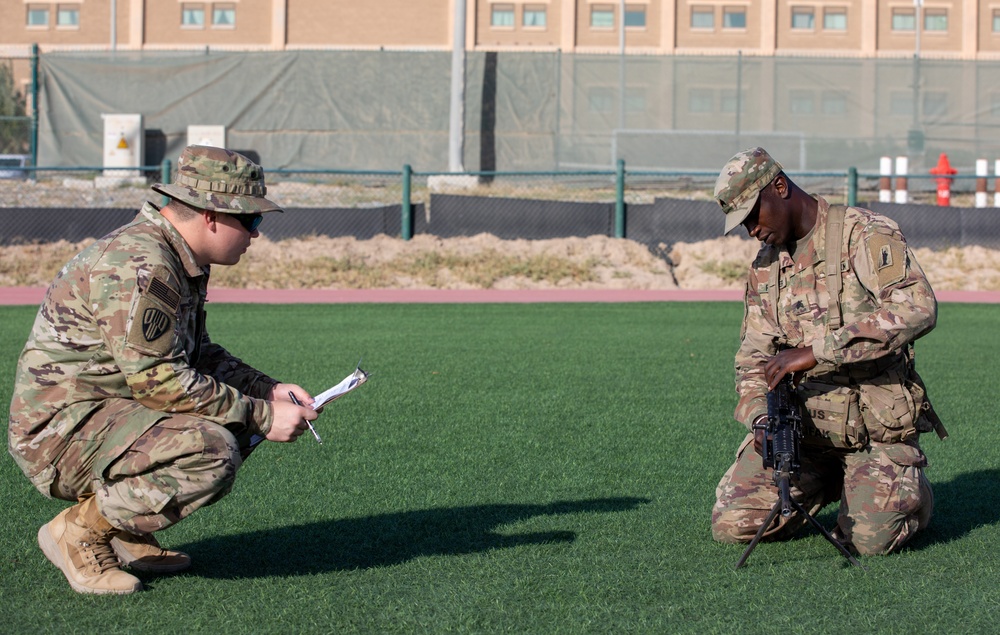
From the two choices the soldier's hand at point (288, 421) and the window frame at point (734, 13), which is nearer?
the soldier's hand at point (288, 421)

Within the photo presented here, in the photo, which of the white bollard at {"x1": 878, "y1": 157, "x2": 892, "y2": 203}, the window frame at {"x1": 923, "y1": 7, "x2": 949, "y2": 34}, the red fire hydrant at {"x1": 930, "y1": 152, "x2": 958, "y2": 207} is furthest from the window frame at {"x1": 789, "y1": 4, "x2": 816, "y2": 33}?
the white bollard at {"x1": 878, "y1": 157, "x2": 892, "y2": 203}

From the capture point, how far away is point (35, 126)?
25266 millimetres

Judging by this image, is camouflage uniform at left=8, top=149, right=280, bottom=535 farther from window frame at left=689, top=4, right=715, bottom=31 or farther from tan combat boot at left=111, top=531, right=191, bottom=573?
window frame at left=689, top=4, right=715, bottom=31

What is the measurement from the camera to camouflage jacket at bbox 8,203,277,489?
3.83 meters

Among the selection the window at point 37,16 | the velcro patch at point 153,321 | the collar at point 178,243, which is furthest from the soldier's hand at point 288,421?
the window at point 37,16

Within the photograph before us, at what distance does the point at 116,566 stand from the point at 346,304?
11.0m

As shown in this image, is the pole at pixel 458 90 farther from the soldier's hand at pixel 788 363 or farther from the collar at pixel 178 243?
the collar at pixel 178 243

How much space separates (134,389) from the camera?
3.87 m

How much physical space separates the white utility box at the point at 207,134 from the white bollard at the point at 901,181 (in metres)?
14.3

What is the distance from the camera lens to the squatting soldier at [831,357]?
451 cm

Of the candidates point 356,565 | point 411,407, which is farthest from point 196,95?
point 356,565

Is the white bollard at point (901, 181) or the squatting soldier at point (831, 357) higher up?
the white bollard at point (901, 181)

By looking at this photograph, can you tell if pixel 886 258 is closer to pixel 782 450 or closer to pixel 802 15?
pixel 782 450

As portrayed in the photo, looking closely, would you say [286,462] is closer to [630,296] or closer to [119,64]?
[630,296]
